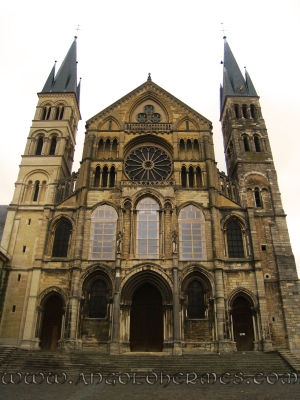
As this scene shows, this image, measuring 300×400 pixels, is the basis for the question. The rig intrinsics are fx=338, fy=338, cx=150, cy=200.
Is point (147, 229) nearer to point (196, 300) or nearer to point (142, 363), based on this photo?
point (196, 300)

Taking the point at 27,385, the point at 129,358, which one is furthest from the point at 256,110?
the point at 27,385

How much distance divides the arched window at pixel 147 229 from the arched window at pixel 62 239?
5293 mm

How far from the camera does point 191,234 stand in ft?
80.3

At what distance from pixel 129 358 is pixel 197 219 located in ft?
35.3

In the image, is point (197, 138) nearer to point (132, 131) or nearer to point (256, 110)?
point (132, 131)

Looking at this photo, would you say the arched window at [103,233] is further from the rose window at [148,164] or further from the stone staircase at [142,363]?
the stone staircase at [142,363]

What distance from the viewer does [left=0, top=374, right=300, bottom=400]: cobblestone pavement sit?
1180 cm

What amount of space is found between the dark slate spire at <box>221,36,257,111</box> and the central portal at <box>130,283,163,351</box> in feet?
68.6

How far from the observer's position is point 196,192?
1021 inches

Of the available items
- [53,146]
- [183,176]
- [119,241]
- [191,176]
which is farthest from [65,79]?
[119,241]

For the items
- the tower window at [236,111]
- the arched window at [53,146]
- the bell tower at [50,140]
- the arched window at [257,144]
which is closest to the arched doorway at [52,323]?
the bell tower at [50,140]

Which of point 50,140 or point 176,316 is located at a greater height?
point 50,140

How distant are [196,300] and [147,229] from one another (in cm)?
599

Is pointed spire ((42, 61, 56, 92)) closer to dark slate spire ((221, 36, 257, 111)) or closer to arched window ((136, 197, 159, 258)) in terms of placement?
arched window ((136, 197, 159, 258))
